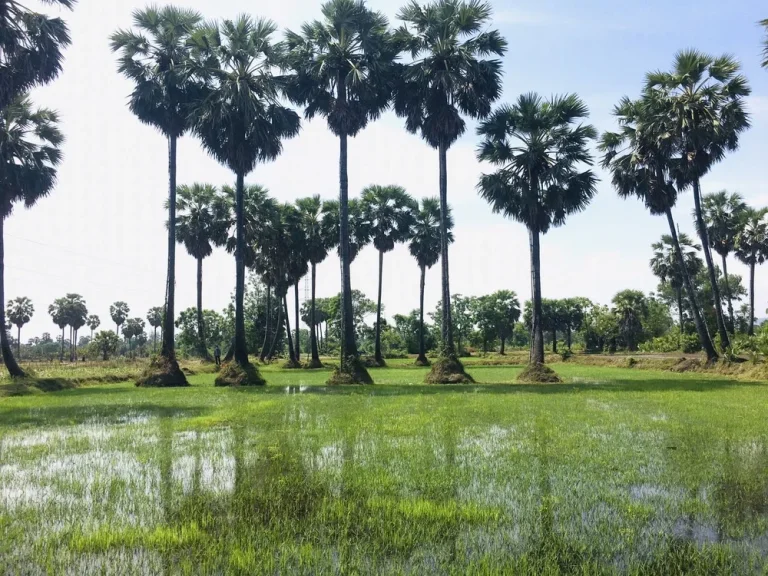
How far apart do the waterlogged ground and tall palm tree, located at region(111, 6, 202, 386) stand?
55.8 ft

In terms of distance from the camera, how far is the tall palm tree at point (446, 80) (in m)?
28.0

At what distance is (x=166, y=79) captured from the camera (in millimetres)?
28906

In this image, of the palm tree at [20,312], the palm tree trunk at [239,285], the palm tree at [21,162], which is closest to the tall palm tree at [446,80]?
the palm tree trunk at [239,285]

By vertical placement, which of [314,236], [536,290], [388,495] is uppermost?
[314,236]

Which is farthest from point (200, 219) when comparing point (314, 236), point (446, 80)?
point (446, 80)

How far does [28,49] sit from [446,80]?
18678mm

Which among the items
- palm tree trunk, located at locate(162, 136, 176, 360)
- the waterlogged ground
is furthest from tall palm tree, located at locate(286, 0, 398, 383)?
the waterlogged ground

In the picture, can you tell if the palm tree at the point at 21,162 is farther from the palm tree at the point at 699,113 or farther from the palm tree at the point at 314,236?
the palm tree at the point at 699,113

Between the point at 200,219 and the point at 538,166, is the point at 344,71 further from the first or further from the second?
the point at 200,219

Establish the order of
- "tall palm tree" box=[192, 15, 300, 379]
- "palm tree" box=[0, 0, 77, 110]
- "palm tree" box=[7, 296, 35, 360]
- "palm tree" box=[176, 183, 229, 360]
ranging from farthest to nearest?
"palm tree" box=[7, 296, 35, 360] → "palm tree" box=[176, 183, 229, 360] → "tall palm tree" box=[192, 15, 300, 379] → "palm tree" box=[0, 0, 77, 110]

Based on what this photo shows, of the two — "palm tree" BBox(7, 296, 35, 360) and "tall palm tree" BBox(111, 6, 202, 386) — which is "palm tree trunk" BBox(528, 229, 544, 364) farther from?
"palm tree" BBox(7, 296, 35, 360)

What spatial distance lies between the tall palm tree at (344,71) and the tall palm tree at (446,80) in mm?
1517

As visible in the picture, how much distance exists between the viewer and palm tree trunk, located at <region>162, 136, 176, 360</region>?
2873 centimetres

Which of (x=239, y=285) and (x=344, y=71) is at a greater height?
(x=344, y=71)
